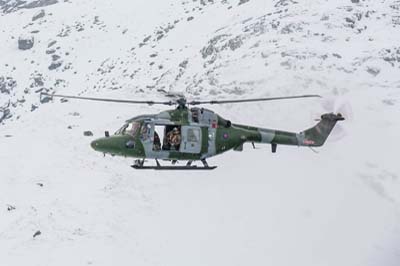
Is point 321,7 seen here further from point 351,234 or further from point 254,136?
point 254,136

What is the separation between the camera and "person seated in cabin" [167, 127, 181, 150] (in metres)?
18.4

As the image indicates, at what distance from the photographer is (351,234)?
2511 centimetres

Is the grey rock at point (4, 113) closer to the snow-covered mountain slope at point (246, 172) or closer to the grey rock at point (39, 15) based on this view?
the snow-covered mountain slope at point (246, 172)

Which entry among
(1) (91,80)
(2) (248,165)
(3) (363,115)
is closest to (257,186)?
(2) (248,165)

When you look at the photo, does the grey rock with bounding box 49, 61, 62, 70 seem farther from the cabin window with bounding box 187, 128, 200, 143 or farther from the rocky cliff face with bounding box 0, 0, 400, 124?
the cabin window with bounding box 187, 128, 200, 143

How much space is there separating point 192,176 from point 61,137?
9708 mm

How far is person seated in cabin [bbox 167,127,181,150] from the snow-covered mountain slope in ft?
20.8

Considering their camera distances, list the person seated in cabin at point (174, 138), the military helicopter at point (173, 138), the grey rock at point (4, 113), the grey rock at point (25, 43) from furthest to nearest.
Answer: the grey rock at point (25, 43) → the grey rock at point (4, 113) → the person seated in cabin at point (174, 138) → the military helicopter at point (173, 138)

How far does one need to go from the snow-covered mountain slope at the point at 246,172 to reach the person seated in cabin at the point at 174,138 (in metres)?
6.35

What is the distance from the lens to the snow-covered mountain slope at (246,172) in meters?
23.7

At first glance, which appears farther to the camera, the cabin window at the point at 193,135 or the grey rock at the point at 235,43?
the grey rock at the point at 235,43

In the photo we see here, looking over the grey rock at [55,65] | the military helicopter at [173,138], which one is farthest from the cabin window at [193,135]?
the grey rock at [55,65]

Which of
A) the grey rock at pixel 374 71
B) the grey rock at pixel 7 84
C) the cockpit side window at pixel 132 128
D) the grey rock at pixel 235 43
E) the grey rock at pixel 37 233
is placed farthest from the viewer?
the grey rock at pixel 7 84

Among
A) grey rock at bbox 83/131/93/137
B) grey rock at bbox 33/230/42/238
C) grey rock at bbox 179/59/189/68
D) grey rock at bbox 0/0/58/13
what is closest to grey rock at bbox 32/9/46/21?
grey rock at bbox 0/0/58/13
